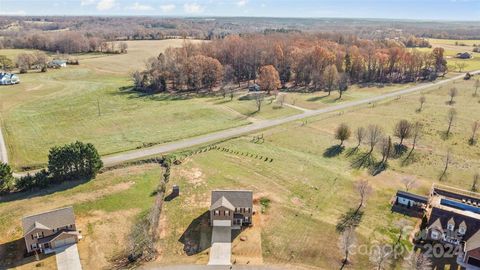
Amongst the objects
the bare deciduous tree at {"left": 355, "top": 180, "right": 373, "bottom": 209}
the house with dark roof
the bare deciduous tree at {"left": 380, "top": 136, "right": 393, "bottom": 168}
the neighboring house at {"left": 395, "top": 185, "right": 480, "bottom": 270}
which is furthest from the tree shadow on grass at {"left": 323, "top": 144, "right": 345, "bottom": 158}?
the house with dark roof

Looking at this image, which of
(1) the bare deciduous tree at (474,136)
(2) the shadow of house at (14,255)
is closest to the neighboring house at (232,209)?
(2) the shadow of house at (14,255)

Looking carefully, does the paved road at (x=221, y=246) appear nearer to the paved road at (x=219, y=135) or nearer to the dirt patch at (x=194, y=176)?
the dirt patch at (x=194, y=176)

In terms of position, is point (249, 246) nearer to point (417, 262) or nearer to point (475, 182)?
point (417, 262)

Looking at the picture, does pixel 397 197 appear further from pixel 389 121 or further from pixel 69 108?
pixel 69 108

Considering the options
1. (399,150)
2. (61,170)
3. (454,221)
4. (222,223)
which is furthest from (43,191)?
(399,150)

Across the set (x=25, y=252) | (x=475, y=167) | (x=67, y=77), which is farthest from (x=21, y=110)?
(x=475, y=167)

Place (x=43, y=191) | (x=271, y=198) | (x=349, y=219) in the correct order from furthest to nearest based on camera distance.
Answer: (x=43, y=191), (x=271, y=198), (x=349, y=219)
